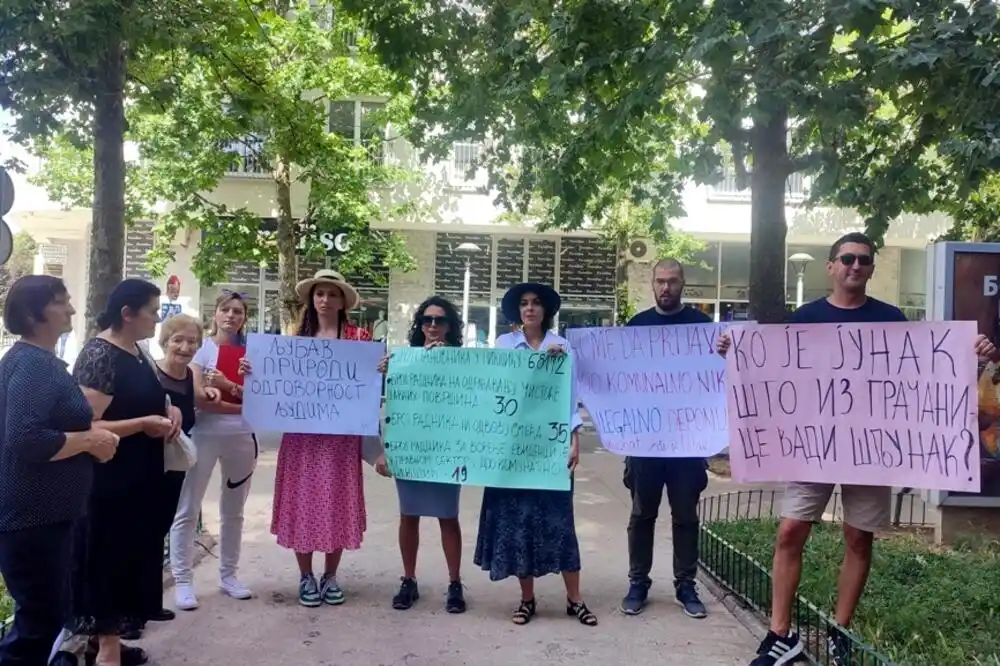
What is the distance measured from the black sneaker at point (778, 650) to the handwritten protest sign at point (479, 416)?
1297 mm

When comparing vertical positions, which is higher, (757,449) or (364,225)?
(364,225)

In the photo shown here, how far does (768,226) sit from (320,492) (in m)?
5.81

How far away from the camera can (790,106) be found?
5.33m

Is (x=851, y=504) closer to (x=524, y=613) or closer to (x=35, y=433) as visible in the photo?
(x=524, y=613)

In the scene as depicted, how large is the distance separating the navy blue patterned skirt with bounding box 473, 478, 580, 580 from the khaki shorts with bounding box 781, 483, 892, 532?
124 centimetres

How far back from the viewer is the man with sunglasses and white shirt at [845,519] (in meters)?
4.09

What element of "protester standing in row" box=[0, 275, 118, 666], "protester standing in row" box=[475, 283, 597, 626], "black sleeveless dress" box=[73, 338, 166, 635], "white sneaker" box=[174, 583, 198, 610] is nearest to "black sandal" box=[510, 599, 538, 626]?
"protester standing in row" box=[475, 283, 597, 626]

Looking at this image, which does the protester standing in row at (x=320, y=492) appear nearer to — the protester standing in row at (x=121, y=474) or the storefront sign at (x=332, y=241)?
the protester standing in row at (x=121, y=474)

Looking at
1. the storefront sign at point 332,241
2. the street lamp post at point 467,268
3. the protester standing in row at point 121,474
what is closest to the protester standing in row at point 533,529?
the protester standing in row at point 121,474

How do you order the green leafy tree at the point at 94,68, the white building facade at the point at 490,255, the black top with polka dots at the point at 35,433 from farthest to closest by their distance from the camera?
the white building facade at the point at 490,255, the green leafy tree at the point at 94,68, the black top with polka dots at the point at 35,433

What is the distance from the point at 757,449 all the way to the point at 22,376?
331 cm

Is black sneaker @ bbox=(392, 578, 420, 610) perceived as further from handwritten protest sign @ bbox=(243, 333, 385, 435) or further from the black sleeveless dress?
the black sleeveless dress

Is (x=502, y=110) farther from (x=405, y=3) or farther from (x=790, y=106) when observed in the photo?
(x=790, y=106)

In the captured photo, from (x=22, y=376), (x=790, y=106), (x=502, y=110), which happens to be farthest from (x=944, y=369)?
(x=502, y=110)
